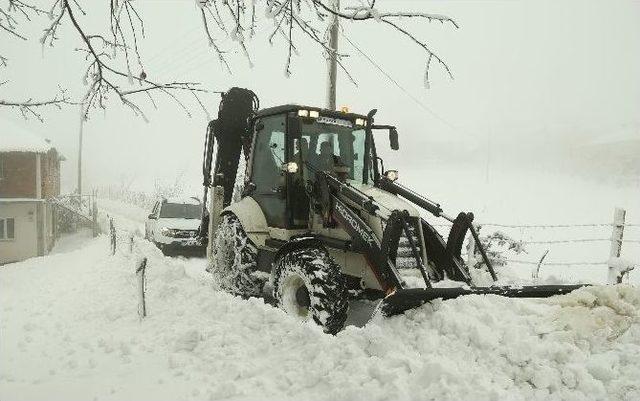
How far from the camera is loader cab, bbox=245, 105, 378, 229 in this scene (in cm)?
615

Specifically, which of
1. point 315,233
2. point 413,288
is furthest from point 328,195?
point 413,288

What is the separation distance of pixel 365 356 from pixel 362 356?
31mm

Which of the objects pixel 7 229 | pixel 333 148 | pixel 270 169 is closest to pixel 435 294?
pixel 333 148

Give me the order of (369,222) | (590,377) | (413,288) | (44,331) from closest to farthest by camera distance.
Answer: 1. (590,377)
2. (413,288)
3. (369,222)
4. (44,331)

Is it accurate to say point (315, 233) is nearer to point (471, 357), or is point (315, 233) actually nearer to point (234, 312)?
point (234, 312)

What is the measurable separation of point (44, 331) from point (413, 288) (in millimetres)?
5084

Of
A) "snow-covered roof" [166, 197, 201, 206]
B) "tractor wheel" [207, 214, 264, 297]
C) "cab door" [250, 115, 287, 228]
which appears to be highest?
"cab door" [250, 115, 287, 228]

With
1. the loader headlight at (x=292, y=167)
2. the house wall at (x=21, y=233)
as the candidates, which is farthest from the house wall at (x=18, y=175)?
the loader headlight at (x=292, y=167)

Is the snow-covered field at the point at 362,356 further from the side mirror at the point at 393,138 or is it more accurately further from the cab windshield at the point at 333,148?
the side mirror at the point at 393,138

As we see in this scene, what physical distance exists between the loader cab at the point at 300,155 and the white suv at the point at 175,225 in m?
5.19

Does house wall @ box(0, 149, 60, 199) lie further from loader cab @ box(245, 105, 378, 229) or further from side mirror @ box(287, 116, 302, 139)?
side mirror @ box(287, 116, 302, 139)

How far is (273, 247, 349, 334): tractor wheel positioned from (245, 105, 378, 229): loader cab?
87cm

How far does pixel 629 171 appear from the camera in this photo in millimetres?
38344

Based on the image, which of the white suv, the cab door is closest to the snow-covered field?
the cab door
